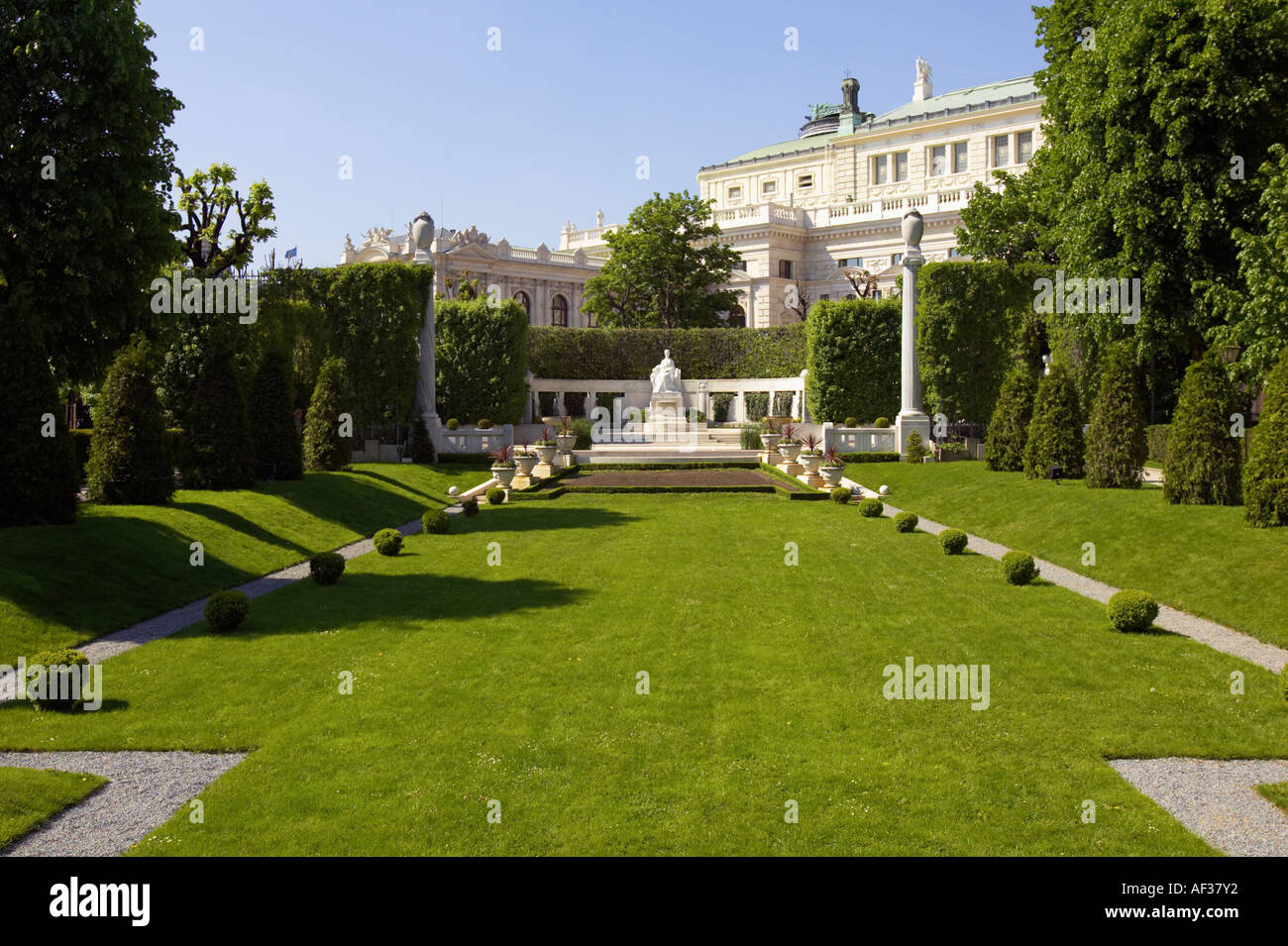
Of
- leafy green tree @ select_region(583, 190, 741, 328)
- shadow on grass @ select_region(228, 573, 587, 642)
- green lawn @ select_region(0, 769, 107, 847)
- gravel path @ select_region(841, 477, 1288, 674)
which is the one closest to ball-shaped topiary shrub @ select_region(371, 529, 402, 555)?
shadow on grass @ select_region(228, 573, 587, 642)

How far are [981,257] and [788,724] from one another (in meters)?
43.5

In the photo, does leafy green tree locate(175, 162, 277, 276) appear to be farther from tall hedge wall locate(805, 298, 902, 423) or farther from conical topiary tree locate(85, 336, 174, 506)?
tall hedge wall locate(805, 298, 902, 423)

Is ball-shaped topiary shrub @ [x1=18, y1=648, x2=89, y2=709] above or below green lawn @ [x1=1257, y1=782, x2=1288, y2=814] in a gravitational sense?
above

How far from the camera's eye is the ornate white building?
8044cm

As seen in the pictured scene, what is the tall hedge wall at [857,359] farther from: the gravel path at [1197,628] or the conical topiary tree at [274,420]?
the gravel path at [1197,628]

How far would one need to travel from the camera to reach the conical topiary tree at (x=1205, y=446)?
21.3m

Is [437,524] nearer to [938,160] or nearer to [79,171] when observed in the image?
[79,171]

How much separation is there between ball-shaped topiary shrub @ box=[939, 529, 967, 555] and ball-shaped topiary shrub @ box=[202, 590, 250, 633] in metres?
14.0

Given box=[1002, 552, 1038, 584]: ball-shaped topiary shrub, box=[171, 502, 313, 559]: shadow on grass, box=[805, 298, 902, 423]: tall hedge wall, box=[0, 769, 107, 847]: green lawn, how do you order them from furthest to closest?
1. box=[805, 298, 902, 423]: tall hedge wall
2. box=[171, 502, 313, 559]: shadow on grass
3. box=[1002, 552, 1038, 584]: ball-shaped topiary shrub
4. box=[0, 769, 107, 847]: green lawn

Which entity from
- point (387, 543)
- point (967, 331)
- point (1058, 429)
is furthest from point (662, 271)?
point (387, 543)

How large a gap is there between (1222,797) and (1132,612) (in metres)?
6.08

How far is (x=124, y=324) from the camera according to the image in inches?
817
